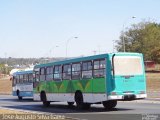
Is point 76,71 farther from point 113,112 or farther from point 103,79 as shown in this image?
point 113,112

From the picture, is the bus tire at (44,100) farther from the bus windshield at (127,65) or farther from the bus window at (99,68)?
the bus windshield at (127,65)

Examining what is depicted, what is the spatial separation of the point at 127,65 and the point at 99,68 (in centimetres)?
145

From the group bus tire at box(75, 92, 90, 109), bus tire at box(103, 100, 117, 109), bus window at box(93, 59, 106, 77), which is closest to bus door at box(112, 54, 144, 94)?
bus window at box(93, 59, 106, 77)

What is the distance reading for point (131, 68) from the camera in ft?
80.5

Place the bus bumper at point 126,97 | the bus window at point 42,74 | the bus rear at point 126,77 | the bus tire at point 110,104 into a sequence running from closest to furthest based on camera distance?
the bus bumper at point 126,97
the bus rear at point 126,77
the bus tire at point 110,104
the bus window at point 42,74

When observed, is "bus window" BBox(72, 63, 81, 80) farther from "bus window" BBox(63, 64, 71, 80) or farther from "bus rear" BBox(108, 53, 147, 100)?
"bus rear" BBox(108, 53, 147, 100)

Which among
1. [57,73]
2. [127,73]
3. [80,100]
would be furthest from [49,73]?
[127,73]

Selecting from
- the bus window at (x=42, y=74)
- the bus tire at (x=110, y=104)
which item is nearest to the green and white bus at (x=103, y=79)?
the bus tire at (x=110, y=104)

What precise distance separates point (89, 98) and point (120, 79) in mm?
2254

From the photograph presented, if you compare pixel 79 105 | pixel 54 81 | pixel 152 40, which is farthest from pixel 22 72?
pixel 152 40

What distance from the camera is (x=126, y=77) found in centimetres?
2427

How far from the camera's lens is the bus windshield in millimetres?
24000

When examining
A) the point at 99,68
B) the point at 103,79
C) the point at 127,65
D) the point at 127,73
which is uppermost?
the point at 127,65

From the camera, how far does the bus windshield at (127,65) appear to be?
24000 millimetres
